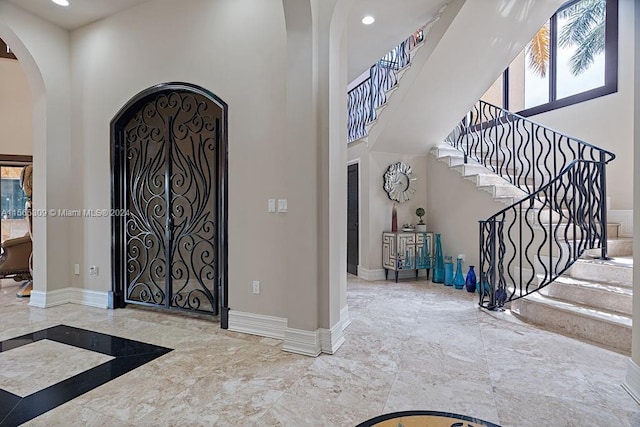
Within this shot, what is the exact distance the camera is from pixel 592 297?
327cm

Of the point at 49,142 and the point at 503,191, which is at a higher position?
the point at 49,142

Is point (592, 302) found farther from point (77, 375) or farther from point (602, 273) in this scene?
point (77, 375)

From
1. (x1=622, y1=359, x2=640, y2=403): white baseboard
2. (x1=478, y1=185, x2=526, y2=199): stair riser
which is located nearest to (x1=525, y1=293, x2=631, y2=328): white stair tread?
(x1=622, y1=359, x2=640, y2=403): white baseboard

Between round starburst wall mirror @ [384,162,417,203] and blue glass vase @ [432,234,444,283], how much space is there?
866 millimetres

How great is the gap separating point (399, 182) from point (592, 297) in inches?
121

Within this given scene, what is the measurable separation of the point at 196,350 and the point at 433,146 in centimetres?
474

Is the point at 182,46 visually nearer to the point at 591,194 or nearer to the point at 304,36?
the point at 304,36

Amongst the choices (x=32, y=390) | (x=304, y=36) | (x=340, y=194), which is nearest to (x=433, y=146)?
(x=340, y=194)

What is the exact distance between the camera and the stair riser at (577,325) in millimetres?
2834

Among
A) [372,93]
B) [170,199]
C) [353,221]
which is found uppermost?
[372,93]

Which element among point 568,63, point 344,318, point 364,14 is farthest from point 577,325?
point 568,63

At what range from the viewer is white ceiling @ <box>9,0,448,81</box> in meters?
3.86

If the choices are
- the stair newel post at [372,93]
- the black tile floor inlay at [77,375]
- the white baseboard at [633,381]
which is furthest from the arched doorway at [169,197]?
the stair newel post at [372,93]

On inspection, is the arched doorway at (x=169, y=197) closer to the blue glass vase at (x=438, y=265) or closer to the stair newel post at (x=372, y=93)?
the stair newel post at (x=372, y=93)
